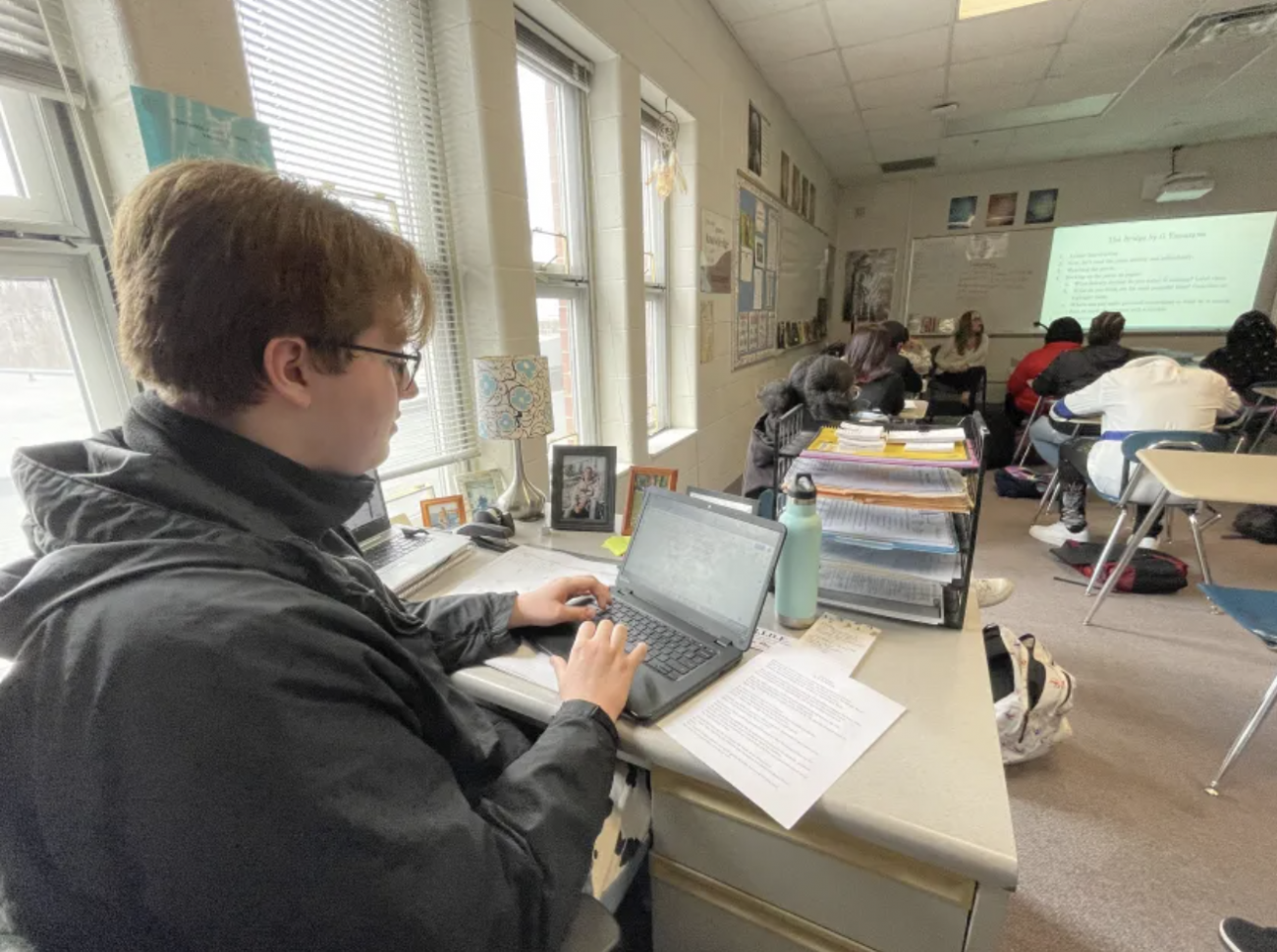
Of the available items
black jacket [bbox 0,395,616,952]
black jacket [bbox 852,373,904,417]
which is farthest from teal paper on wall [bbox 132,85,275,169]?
black jacket [bbox 852,373,904,417]

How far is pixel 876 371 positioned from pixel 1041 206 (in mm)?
4349

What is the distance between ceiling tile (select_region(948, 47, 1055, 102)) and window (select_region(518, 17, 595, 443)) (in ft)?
9.39

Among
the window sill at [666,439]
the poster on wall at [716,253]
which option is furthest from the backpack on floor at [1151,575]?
the poster on wall at [716,253]

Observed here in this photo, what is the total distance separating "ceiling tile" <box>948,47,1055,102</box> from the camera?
3.32m

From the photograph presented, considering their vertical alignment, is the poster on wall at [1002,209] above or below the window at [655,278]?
above

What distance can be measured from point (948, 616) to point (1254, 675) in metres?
2.01

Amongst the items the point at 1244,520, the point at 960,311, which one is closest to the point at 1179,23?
the point at 1244,520

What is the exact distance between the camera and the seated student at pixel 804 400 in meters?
2.10

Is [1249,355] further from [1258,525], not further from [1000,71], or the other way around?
[1000,71]

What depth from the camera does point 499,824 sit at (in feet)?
1.77

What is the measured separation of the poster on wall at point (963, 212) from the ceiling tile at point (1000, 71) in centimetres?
237

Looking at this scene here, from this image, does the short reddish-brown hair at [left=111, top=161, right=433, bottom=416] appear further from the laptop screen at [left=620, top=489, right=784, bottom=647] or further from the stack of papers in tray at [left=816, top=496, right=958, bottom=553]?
the stack of papers in tray at [left=816, top=496, right=958, bottom=553]

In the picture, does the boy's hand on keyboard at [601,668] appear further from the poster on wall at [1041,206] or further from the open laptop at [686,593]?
the poster on wall at [1041,206]

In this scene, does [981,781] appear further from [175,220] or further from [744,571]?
[175,220]
